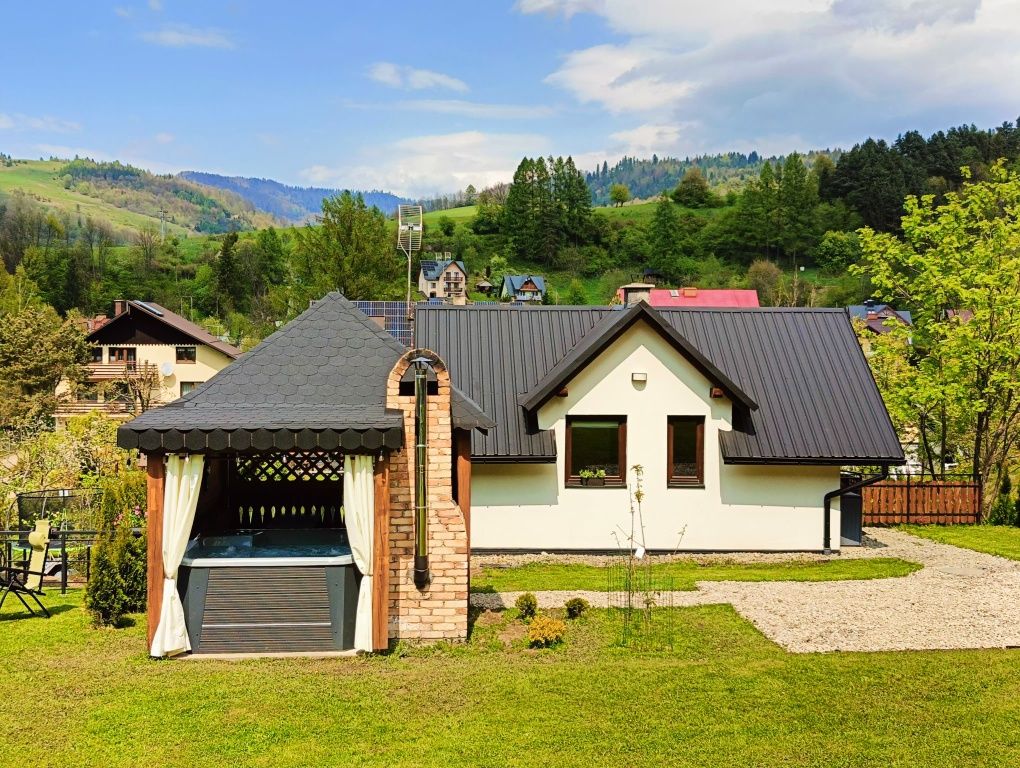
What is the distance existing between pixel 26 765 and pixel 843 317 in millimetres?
16246

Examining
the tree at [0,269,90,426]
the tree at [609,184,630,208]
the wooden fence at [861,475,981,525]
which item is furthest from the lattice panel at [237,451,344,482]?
the tree at [609,184,630,208]

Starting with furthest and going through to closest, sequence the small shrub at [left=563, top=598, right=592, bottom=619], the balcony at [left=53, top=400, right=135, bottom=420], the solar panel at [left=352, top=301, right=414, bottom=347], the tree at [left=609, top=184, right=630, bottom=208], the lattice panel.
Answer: the tree at [left=609, top=184, right=630, bottom=208]
the balcony at [left=53, top=400, right=135, bottom=420]
the solar panel at [left=352, top=301, right=414, bottom=347]
the lattice panel
the small shrub at [left=563, top=598, right=592, bottom=619]

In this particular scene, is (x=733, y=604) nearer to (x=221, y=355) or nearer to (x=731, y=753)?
(x=731, y=753)

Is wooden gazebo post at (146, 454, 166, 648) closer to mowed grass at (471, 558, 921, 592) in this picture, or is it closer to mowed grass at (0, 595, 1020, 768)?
mowed grass at (0, 595, 1020, 768)

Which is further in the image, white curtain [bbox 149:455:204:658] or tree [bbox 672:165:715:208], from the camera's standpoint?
tree [bbox 672:165:715:208]

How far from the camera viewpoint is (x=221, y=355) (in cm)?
4578

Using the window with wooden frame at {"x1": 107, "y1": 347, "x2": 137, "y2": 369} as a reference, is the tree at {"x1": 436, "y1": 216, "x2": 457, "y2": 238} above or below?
above

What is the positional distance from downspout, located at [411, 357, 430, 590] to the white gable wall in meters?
6.67

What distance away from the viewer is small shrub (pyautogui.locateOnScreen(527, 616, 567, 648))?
28.3 feet

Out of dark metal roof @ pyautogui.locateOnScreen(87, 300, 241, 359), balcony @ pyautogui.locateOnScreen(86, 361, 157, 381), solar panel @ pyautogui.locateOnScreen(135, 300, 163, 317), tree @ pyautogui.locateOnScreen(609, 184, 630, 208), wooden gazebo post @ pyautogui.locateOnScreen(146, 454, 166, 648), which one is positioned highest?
tree @ pyautogui.locateOnScreen(609, 184, 630, 208)

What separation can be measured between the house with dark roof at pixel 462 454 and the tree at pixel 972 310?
5.17 m

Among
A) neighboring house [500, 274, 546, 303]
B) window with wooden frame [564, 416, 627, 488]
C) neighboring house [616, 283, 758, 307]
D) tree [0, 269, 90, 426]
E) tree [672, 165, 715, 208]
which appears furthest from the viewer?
tree [672, 165, 715, 208]

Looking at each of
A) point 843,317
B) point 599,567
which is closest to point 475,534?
point 599,567

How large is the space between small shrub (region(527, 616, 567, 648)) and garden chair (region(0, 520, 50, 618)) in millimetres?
5879
